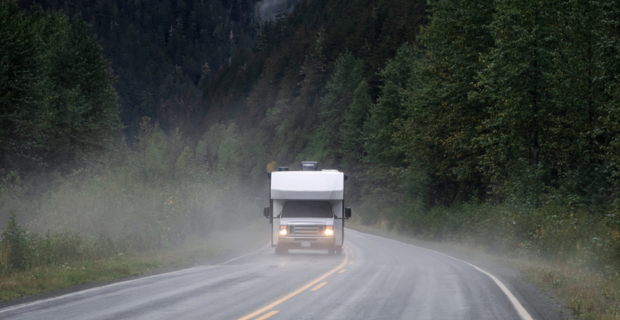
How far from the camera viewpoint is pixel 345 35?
127000 millimetres

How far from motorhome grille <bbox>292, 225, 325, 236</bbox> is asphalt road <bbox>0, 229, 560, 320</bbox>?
5745 mm

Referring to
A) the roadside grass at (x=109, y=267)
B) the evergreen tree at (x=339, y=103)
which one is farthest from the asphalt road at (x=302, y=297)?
the evergreen tree at (x=339, y=103)

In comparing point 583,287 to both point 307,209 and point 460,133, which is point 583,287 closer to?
point 307,209

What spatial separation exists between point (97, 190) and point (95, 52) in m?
38.1

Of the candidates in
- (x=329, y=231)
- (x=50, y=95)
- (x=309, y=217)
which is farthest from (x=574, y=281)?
(x=50, y=95)

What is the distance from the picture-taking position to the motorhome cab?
80.1 ft

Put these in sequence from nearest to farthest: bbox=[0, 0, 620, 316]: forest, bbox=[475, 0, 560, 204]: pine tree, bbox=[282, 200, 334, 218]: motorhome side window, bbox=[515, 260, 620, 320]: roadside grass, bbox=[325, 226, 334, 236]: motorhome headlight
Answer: bbox=[515, 260, 620, 320]: roadside grass < bbox=[0, 0, 620, 316]: forest < bbox=[325, 226, 334, 236]: motorhome headlight < bbox=[282, 200, 334, 218]: motorhome side window < bbox=[475, 0, 560, 204]: pine tree

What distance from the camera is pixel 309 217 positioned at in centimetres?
2509

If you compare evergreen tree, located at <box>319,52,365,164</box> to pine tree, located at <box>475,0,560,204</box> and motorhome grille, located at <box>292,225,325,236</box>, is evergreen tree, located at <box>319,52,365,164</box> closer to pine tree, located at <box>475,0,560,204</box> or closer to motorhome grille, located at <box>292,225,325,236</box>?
pine tree, located at <box>475,0,560,204</box>


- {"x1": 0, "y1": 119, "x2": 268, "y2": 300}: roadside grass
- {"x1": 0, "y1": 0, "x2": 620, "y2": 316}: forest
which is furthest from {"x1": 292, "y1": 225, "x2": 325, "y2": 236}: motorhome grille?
{"x1": 0, "y1": 0, "x2": 620, "y2": 316}: forest

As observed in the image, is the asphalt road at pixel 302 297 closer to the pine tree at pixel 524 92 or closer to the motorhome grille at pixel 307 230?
the motorhome grille at pixel 307 230

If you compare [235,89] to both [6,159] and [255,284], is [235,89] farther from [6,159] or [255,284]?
[255,284]

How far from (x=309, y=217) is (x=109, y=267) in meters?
10.3

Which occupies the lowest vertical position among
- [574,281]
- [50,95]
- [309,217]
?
[574,281]
